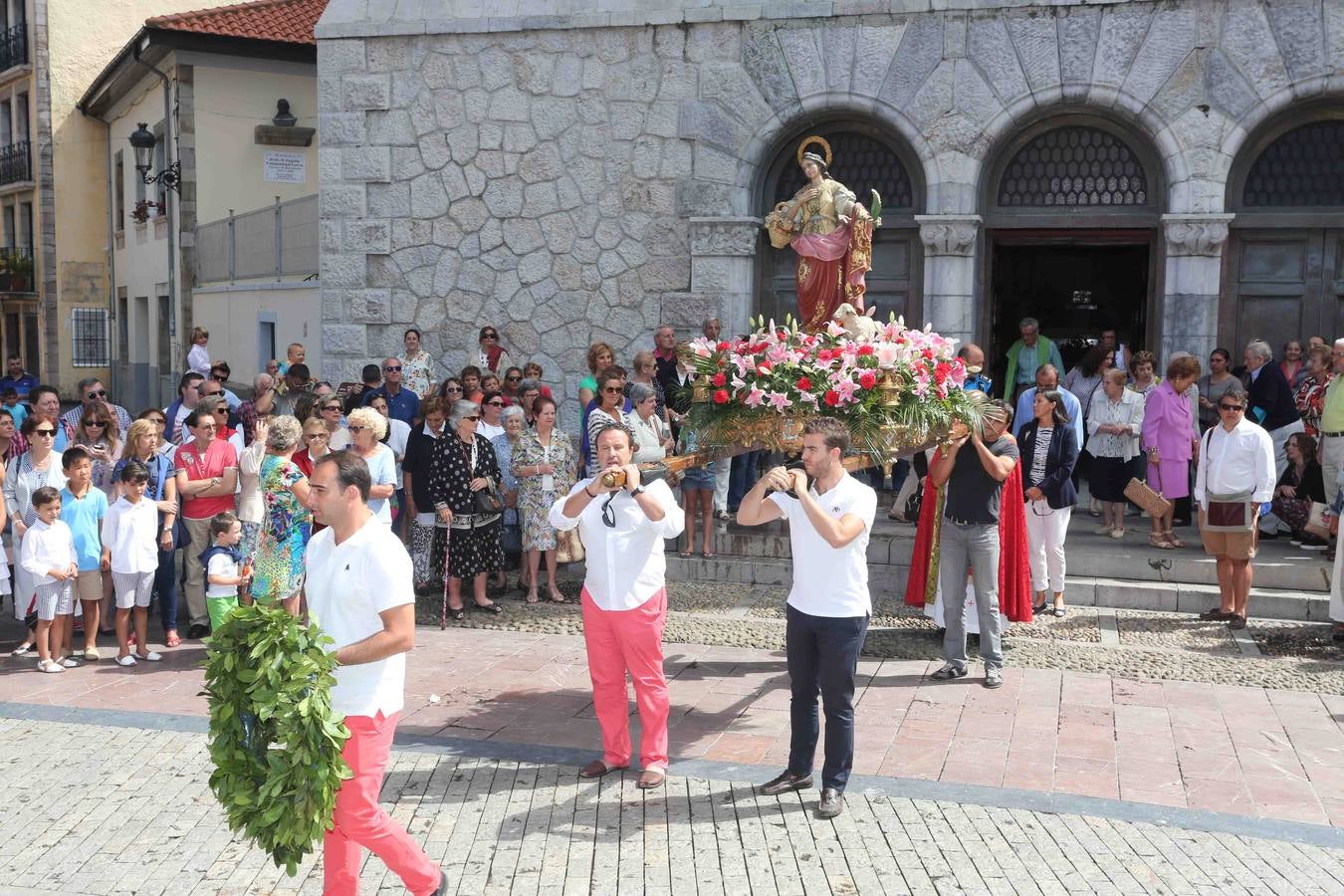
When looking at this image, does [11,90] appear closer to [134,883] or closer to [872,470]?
[872,470]

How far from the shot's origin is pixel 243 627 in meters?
4.28

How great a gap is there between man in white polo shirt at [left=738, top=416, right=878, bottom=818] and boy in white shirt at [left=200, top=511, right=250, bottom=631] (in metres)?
3.99

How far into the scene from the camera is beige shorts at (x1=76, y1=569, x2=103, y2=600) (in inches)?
332

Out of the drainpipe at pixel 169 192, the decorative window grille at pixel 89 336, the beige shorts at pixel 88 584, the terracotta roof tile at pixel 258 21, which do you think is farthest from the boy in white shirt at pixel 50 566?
the decorative window grille at pixel 89 336

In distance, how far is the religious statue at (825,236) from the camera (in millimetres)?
9539

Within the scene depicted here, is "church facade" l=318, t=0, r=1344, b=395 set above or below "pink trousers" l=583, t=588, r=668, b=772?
above

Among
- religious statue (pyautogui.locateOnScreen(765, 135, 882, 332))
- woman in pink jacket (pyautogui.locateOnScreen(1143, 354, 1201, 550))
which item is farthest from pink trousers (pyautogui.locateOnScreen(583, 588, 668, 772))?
woman in pink jacket (pyautogui.locateOnScreen(1143, 354, 1201, 550))

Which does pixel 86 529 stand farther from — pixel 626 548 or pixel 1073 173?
pixel 1073 173

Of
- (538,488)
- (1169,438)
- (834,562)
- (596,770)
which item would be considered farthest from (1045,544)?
(596,770)

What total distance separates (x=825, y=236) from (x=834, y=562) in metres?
4.43

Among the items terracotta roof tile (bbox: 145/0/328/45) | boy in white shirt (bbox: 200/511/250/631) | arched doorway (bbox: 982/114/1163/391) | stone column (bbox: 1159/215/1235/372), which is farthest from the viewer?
terracotta roof tile (bbox: 145/0/328/45)

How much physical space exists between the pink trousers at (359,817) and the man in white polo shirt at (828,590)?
2.06 meters

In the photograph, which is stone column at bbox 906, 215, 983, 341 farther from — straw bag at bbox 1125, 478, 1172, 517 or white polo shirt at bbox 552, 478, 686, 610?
white polo shirt at bbox 552, 478, 686, 610

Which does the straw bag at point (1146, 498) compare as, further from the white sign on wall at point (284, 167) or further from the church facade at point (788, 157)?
the white sign on wall at point (284, 167)
